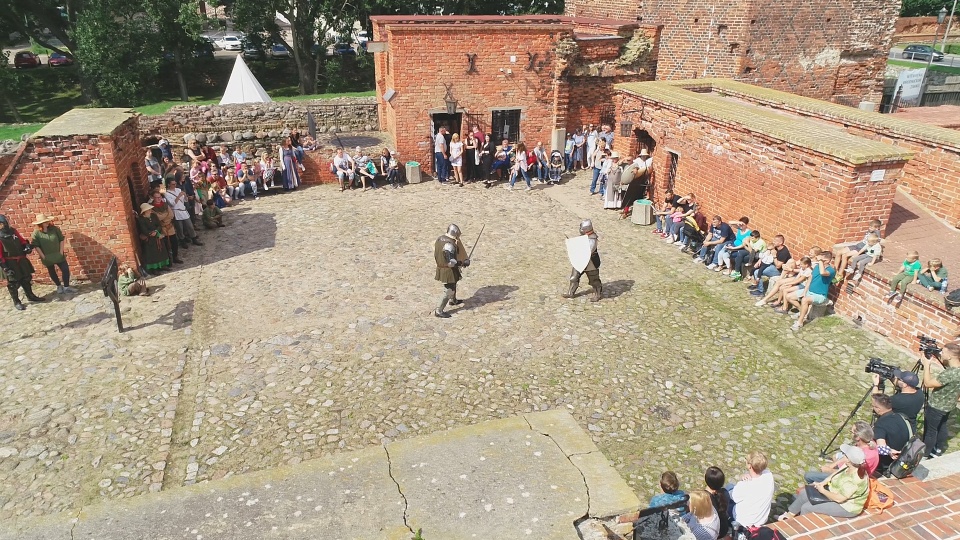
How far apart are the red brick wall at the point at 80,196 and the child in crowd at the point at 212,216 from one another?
2.13 m

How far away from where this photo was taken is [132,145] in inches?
467

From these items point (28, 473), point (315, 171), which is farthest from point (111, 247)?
point (315, 171)

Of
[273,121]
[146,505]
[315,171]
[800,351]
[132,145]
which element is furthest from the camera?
[273,121]

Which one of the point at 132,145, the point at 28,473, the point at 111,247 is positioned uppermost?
the point at 132,145

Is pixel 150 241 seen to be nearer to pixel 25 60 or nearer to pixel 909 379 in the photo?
pixel 909 379

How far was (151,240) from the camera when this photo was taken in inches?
443

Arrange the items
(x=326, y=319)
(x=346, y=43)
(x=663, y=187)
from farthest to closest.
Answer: (x=346, y=43), (x=663, y=187), (x=326, y=319)

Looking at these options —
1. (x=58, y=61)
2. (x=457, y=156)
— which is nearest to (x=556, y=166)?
(x=457, y=156)

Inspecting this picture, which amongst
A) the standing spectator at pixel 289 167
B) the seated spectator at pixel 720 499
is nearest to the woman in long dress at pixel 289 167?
the standing spectator at pixel 289 167

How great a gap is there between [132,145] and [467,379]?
8154 millimetres

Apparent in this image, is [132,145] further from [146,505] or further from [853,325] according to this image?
[853,325]

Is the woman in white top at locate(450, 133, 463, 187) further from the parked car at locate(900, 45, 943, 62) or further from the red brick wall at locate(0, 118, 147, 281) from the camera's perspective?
the parked car at locate(900, 45, 943, 62)

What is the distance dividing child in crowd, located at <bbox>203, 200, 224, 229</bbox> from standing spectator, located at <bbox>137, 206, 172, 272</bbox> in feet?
5.92

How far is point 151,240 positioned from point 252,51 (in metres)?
31.3
